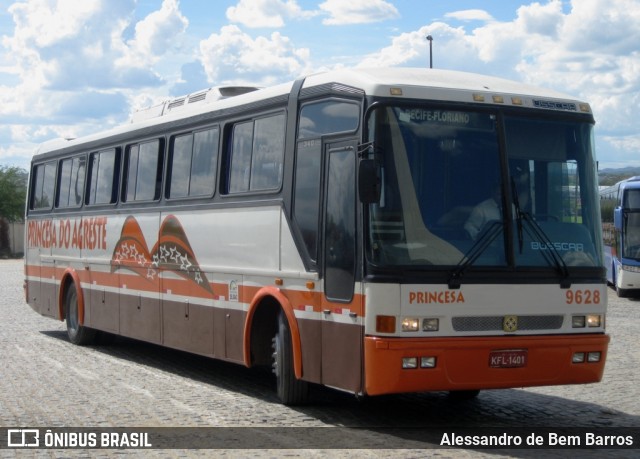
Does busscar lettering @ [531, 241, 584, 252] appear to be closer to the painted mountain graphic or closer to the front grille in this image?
the front grille

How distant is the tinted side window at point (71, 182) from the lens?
19375 millimetres

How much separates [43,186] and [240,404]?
10.7 metres

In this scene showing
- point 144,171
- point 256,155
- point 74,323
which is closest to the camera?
point 256,155

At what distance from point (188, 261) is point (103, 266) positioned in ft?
12.4

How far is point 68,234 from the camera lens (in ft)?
64.4

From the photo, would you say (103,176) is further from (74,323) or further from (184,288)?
(184,288)

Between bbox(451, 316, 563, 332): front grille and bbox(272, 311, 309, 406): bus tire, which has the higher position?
bbox(451, 316, 563, 332): front grille

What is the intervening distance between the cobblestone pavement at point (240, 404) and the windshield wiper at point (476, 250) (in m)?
1.50

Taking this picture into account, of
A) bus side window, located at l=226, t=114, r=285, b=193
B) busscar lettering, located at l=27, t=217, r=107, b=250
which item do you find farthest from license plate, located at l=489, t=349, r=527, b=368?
busscar lettering, located at l=27, t=217, r=107, b=250

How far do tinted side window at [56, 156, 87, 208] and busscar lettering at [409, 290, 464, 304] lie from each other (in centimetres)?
1047

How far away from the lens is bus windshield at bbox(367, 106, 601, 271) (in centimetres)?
1017

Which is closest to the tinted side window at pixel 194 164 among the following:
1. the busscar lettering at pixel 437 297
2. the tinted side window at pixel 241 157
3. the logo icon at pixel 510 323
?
the tinted side window at pixel 241 157

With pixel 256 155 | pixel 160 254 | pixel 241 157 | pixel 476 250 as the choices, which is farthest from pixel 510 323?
pixel 160 254

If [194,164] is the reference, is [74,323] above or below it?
below
